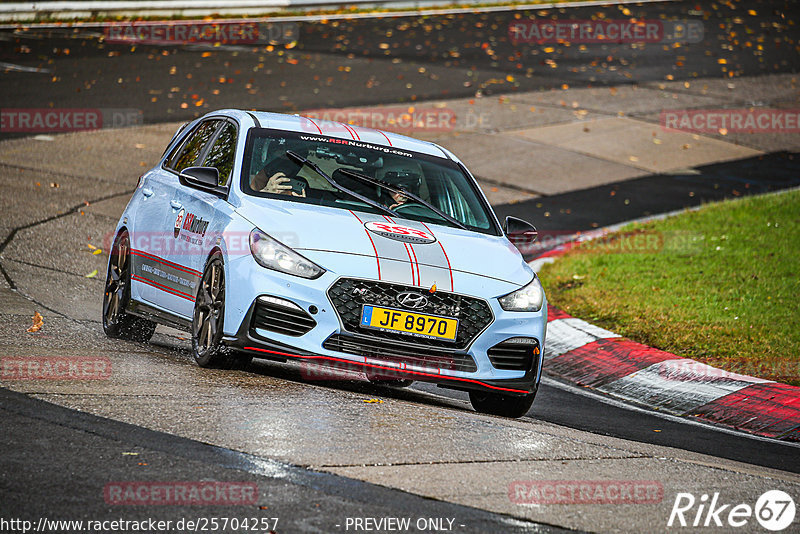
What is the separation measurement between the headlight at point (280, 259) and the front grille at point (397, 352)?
387 mm

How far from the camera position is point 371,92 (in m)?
20.9

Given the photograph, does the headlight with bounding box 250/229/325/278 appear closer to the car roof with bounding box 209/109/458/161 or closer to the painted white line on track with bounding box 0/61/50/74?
the car roof with bounding box 209/109/458/161

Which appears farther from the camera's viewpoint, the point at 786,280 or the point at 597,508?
the point at 786,280

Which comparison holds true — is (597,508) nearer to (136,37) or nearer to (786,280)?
(786,280)

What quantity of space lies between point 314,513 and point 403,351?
220 centimetres

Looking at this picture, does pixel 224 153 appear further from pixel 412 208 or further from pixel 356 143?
pixel 412 208

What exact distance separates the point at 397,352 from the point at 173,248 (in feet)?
6.31

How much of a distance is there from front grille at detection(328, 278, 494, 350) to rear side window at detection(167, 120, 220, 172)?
7.29 feet

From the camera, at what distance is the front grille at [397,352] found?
22.2 ft

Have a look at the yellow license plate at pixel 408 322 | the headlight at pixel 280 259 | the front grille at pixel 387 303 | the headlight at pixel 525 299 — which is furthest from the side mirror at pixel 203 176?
the headlight at pixel 525 299

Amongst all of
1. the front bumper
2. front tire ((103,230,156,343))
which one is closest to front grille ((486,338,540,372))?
the front bumper

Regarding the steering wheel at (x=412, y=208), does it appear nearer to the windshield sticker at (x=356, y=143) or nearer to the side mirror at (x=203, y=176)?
the windshield sticker at (x=356, y=143)

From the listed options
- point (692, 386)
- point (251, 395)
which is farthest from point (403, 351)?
point (692, 386)

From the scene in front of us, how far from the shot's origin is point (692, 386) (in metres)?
8.68
